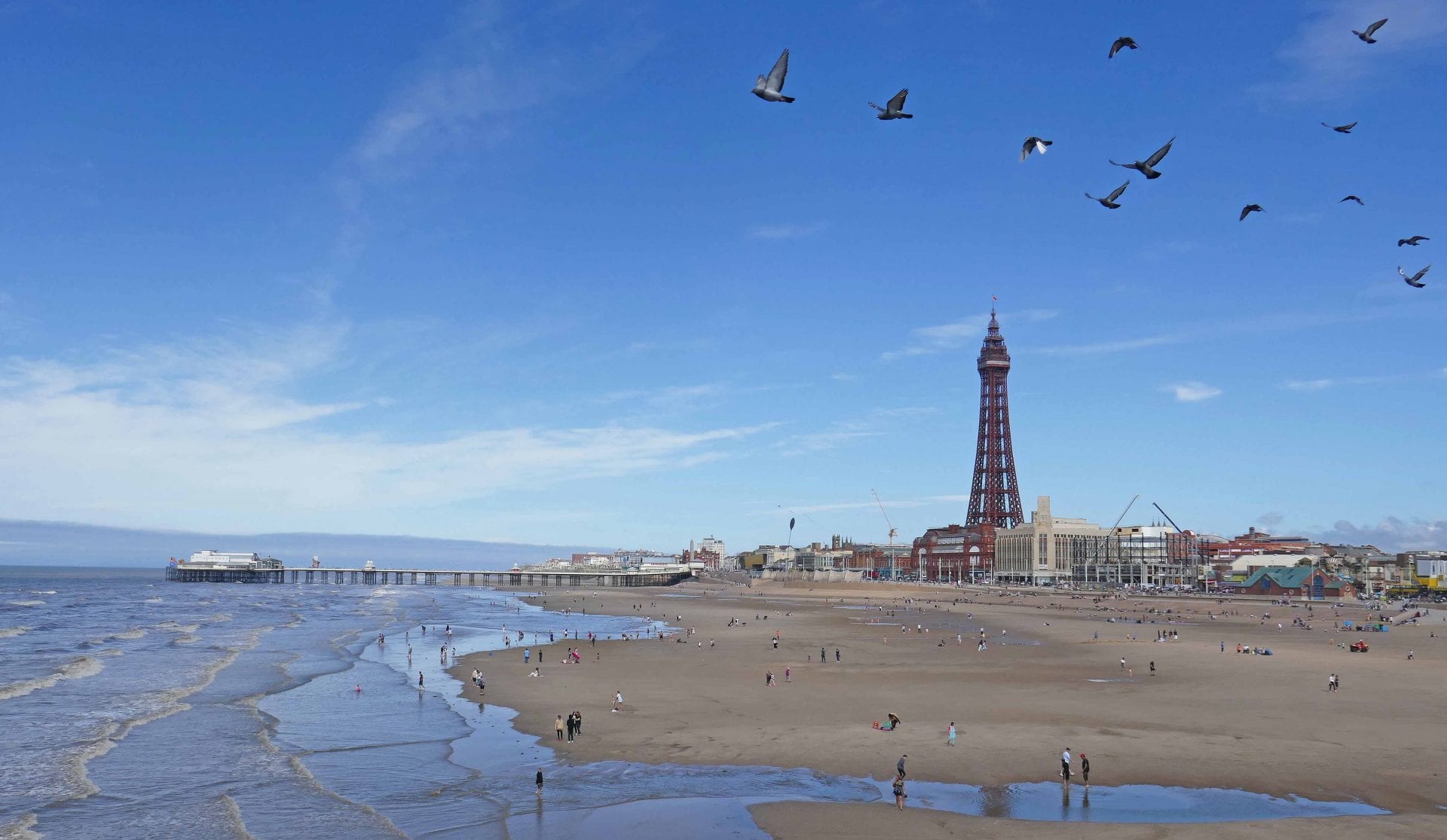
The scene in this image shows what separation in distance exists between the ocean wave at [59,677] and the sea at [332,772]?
12cm

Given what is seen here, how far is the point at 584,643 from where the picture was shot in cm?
5878

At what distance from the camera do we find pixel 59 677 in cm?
4247

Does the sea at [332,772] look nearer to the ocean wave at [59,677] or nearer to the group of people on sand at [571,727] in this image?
the ocean wave at [59,677]

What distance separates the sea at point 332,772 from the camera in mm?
20875

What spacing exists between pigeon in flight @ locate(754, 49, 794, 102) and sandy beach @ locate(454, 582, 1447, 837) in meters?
13.6

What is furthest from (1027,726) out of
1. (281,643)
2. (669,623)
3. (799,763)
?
(669,623)

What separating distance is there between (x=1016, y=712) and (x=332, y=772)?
20.3 metres

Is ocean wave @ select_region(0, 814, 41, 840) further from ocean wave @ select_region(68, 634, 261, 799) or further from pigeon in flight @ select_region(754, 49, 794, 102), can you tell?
pigeon in flight @ select_region(754, 49, 794, 102)

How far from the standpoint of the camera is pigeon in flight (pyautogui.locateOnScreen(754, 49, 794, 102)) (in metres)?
13.9

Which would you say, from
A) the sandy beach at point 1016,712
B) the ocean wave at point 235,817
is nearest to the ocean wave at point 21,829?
the ocean wave at point 235,817

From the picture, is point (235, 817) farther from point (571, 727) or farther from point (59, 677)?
point (59, 677)

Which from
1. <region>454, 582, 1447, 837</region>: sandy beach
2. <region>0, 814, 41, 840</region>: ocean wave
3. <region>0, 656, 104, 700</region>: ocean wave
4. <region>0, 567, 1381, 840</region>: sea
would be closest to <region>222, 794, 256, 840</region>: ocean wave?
<region>0, 567, 1381, 840</region>: sea

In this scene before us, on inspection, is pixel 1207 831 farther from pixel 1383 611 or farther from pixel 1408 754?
pixel 1383 611

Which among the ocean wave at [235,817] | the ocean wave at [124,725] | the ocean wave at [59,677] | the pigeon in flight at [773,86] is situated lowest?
the ocean wave at [59,677]
